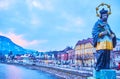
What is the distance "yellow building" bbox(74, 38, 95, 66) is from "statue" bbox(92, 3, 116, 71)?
85.5 m

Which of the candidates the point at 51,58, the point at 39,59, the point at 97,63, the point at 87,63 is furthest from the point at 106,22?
the point at 39,59

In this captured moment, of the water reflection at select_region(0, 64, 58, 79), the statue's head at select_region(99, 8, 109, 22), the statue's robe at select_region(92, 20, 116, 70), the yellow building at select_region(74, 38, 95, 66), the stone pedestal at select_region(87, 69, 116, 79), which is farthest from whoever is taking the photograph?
the yellow building at select_region(74, 38, 95, 66)

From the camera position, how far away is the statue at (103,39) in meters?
8.47

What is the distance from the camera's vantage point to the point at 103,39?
335 inches

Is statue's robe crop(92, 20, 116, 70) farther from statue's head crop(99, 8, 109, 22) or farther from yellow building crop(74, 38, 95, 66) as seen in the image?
yellow building crop(74, 38, 95, 66)

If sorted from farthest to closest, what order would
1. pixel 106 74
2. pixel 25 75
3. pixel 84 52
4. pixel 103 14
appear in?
pixel 84 52, pixel 25 75, pixel 103 14, pixel 106 74

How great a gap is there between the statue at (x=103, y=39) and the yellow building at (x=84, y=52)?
280 ft

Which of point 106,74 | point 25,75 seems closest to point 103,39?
point 106,74

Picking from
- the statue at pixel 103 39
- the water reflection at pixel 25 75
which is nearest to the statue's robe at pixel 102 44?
the statue at pixel 103 39

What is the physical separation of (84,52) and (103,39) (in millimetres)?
98922

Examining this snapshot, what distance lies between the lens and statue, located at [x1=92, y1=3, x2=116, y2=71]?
27.8ft

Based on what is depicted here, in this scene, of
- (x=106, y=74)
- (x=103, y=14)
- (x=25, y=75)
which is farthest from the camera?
(x=25, y=75)

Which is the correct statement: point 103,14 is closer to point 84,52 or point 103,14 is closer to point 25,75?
point 25,75

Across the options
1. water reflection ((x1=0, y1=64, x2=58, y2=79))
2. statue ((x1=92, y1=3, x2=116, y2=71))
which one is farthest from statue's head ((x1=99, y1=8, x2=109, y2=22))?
water reflection ((x1=0, y1=64, x2=58, y2=79))
